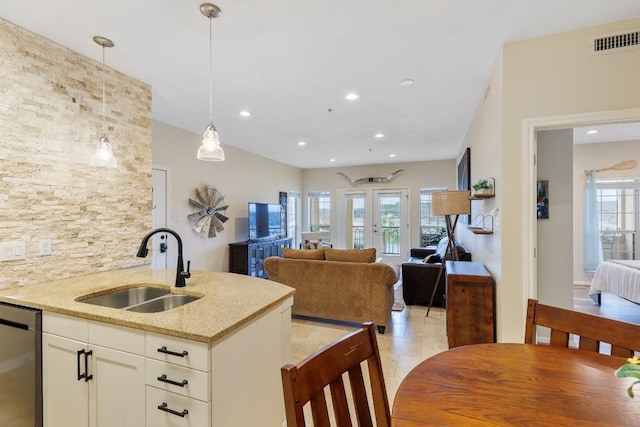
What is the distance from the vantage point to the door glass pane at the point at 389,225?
26.3 feet

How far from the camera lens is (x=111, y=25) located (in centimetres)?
217

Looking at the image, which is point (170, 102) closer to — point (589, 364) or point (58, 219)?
point (58, 219)

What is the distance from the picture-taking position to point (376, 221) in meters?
8.22

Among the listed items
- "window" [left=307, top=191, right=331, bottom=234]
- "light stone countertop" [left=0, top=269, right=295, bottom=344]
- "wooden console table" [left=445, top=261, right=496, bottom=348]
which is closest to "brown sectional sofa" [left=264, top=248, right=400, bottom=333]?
"wooden console table" [left=445, top=261, right=496, bottom=348]

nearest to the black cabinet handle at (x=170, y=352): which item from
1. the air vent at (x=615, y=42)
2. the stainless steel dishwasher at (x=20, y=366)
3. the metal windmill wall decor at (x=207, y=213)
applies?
the stainless steel dishwasher at (x=20, y=366)

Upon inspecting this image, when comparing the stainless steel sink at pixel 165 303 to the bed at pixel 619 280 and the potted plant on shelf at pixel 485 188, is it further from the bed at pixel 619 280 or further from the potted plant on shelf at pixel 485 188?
the bed at pixel 619 280

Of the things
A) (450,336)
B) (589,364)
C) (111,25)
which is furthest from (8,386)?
(450,336)

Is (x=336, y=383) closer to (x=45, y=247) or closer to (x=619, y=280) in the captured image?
(x=45, y=247)

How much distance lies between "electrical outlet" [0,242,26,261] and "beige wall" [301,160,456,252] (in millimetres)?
6908

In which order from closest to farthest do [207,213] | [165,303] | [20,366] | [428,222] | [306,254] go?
[20,366]
[165,303]
[306,254]
[207,213]
[428,222]

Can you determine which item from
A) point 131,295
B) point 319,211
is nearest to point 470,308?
point 131,295

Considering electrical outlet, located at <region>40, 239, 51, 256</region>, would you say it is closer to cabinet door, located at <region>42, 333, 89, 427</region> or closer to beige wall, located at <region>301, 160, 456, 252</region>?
cabinet door, located at <region>42, 333, 89, 427</region>

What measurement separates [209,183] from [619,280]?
612 centimetres

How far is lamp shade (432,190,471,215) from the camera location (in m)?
3.41
